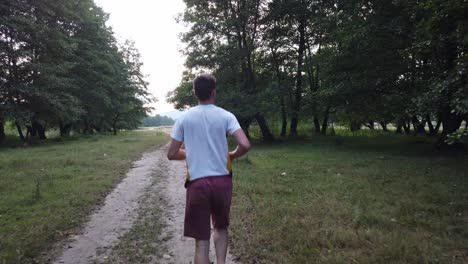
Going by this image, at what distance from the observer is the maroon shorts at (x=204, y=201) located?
3.08 metres

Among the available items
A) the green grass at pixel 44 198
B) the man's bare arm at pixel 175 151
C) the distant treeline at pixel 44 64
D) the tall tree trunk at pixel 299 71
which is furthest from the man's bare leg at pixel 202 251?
the distant treeline at pixel 44 64

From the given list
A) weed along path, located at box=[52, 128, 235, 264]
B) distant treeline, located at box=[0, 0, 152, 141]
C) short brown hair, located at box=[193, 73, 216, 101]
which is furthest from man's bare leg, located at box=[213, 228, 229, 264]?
distant treeline, located at box=[0, 0, 152, 141]

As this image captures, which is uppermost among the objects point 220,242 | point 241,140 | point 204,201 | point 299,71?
point 299,71

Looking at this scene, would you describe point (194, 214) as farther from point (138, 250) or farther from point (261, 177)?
point (261, 177)

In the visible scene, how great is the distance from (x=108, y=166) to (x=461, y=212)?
39.6ft

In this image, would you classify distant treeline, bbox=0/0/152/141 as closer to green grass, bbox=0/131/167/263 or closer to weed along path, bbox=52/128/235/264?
green grass, bbox=0/131/167/263

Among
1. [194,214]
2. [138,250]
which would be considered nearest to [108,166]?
[138,250]

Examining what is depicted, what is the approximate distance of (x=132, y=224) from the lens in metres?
6.11

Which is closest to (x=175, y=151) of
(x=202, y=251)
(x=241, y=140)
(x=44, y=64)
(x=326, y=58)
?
(x=241, y=140)

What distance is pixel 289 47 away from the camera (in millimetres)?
25719

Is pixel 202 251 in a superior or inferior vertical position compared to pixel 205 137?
inferior

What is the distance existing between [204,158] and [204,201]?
43 centimetres

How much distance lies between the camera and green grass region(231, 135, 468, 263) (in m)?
4.48

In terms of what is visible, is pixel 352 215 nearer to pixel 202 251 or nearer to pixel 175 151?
pixel 202 251
